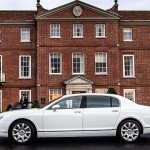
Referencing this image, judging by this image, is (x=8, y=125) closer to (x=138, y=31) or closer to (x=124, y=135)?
(x=124, y=135)

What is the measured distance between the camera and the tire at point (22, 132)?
13469mm

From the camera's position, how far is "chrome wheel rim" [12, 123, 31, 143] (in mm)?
13477

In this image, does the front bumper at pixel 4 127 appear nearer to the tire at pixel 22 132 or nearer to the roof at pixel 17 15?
the tire at pixel 22 132

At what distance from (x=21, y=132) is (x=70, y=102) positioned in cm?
173

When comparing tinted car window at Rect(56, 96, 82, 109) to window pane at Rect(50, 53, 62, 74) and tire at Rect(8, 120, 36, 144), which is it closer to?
tire at Rect(8, 120, 36, 144)

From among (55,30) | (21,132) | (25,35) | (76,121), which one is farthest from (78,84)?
(21,132)

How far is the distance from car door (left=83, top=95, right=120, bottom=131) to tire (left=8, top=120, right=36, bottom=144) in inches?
61.2

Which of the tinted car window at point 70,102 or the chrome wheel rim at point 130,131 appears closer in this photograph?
the chrome wheel rim at point 130,131

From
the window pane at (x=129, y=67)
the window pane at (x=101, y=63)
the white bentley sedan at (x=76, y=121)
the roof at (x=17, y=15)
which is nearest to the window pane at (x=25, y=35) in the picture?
the roof at (x=17, y=15)

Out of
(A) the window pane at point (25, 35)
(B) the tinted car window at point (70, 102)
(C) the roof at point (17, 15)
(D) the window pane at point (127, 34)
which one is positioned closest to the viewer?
(B) the tinted car window at point (70, 102)

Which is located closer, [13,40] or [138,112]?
[138,112]

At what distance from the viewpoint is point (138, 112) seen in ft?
45.2

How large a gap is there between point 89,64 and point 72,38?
113 inches

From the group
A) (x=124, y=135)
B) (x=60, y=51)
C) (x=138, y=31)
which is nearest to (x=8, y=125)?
(x=124, y=135)
